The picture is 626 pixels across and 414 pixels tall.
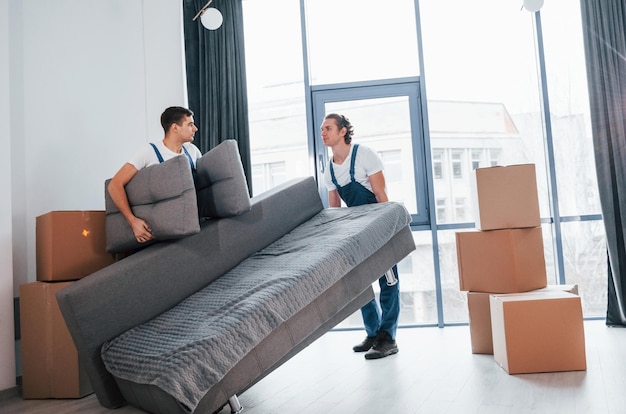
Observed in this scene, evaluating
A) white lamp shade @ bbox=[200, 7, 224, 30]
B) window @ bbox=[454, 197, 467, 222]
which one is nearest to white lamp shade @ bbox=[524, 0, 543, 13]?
window @ bbox=[454, 197, 467, 222]

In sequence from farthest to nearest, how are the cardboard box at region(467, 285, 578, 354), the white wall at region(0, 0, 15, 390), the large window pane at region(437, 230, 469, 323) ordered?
the large window pane at region(437, 230, 469, 323) → the cardboard box at region(467, 285, 578, 354) → the white wall at region(0, 0, 15, 390)

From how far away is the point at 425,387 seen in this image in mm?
2365

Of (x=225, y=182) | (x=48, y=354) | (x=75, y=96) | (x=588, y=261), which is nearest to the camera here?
(x=225, y=182)

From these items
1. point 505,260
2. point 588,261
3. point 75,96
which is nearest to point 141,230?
point 75,96

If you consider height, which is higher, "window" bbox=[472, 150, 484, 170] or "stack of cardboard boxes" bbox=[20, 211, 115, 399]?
"window" bbox=[472, 150, 484, 170]

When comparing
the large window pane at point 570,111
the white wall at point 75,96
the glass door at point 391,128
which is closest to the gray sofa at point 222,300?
the white wall at point 75,96

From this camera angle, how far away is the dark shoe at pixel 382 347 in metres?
3.04

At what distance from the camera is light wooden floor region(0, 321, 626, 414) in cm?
206

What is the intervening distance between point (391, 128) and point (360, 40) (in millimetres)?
778

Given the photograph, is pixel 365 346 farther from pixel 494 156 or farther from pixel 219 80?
pixel 219 80

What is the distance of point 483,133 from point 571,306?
6.72ft

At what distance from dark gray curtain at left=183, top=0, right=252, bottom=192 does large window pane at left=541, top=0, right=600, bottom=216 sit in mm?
2358

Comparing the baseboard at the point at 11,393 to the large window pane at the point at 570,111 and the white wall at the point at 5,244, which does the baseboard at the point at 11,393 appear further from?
the large window pane at the point at 570,111

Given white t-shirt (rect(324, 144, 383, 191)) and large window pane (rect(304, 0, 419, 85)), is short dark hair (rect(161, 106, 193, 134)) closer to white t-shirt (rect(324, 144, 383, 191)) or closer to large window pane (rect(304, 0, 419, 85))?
white t-shirt (rect(324, 144, 383, 191))
